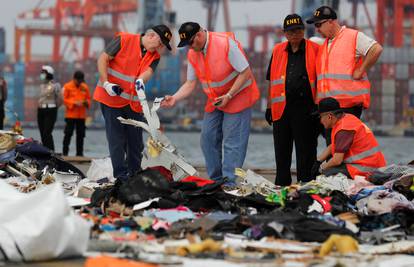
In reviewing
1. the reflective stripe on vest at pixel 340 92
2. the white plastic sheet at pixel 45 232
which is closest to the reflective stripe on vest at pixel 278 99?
the reflective stripe on vest at pixel 340 92

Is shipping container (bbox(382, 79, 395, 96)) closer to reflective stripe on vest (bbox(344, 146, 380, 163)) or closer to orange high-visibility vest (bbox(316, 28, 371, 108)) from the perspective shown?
orange high-visibility vest (bbox(316, 28, 371, 108))

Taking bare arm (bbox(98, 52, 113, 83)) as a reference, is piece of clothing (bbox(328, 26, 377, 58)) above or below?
above

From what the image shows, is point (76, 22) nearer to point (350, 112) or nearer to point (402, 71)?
point (402, 71)

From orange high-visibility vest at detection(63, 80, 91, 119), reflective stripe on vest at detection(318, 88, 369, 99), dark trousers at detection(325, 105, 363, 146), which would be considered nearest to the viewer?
dark trousers at detection(325, 105, 363, 146)

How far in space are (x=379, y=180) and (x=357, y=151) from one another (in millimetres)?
567

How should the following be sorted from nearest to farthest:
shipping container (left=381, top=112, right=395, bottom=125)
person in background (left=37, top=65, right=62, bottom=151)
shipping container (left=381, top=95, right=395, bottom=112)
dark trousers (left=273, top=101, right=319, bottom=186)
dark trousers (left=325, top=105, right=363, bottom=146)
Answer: dark trousers (left=325, top=105, right=363, bottom=146), dark trousers (left=273, top=101, right=319, bottom=186), person in background (left=37, top=65, right=62, bottom=151), shipping container (left=381, top=112, right=395, bottom=125), shipping container (left=381, top=95, right=395, bottom=112)

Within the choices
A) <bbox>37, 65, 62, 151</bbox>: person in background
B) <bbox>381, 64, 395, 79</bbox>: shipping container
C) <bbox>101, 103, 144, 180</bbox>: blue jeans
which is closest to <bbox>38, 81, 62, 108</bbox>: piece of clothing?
<bbox>37, 65, 62, 151</bbox>: person in background

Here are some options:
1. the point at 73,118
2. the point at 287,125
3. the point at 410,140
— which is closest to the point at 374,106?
the point at 410,140

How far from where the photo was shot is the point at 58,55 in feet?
422

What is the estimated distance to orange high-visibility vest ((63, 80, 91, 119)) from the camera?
1633cm

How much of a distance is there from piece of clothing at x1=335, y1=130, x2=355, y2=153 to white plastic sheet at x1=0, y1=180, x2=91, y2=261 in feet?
11.0

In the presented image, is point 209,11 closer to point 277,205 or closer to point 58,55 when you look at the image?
point 58,55

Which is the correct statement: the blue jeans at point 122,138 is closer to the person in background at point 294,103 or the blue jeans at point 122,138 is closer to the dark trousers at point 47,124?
the person in background at point 294,103

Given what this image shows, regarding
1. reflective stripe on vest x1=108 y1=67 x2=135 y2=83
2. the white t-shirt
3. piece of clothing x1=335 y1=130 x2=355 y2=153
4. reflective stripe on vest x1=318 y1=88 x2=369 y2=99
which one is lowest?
piece of clothing x1=335 y1=130 x2=355 y2=153
